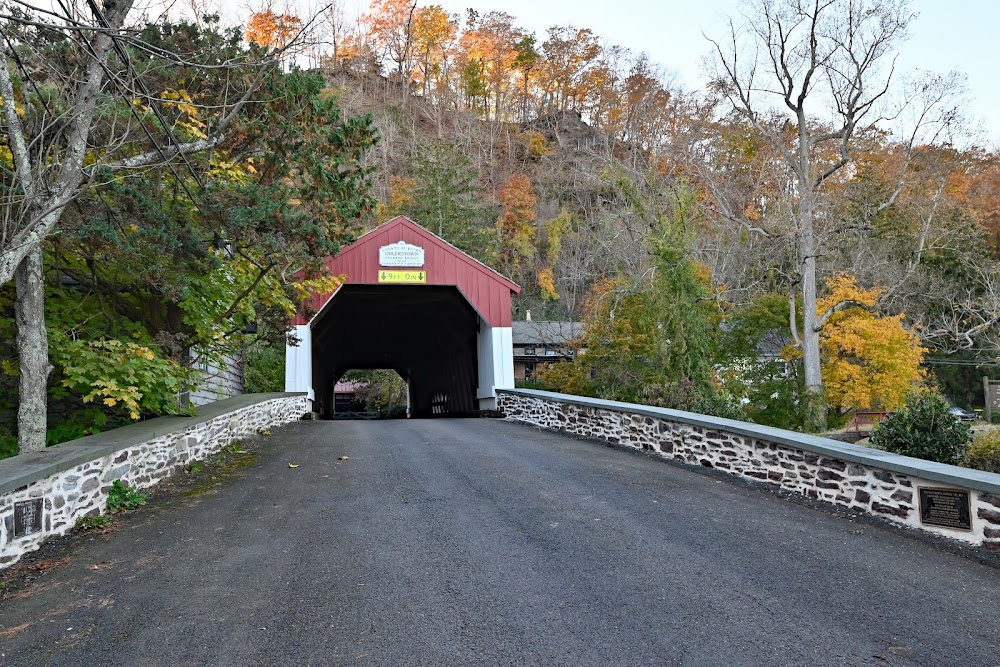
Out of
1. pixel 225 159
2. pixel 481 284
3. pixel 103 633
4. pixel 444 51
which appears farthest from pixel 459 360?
pixel 444 51

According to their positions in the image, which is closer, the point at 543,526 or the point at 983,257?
the point at 543,526

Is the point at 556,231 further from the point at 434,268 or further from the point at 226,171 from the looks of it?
the point at 226,171

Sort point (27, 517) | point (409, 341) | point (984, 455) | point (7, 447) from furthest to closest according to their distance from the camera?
point (409, 341) < point (7, 447) < point (984, 455) < point (27, 517)

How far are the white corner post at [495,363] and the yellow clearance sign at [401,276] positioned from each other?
2424 millimetres

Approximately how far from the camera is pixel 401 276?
1802 cm

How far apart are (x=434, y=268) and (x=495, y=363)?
3088 millimetres

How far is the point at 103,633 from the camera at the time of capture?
3551mm

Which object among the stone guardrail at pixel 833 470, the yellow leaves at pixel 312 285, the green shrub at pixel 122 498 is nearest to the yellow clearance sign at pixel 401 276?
the yellow leaves at pixel 312 285

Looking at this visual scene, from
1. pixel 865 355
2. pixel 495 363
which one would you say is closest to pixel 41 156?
pixel 495 363

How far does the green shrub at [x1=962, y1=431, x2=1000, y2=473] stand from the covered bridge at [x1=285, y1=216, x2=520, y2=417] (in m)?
10.4

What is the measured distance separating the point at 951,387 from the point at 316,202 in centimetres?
3141

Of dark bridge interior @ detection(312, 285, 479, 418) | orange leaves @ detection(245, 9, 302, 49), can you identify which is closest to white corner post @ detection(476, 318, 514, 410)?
dark bridge interior @ detection(312, 285, 479, 418)

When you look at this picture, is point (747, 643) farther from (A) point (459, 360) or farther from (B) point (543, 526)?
(A) point (459, 360)

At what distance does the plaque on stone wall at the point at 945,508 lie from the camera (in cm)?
475
